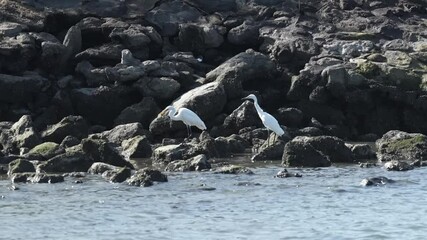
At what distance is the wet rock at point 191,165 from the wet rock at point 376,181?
4.54 meters

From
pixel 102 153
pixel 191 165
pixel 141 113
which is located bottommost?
pixel 191 165

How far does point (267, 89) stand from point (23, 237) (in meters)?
21.0

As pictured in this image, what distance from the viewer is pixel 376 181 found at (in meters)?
23.7

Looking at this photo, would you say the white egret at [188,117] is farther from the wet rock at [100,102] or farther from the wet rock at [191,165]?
the wet rock at [191,165]

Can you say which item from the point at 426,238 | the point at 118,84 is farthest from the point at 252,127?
the point at 426,238

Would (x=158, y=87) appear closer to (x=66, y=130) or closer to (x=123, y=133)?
(x=123, y=133)

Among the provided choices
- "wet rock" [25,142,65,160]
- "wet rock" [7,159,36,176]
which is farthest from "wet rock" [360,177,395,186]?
"wet rock" [25,142,65,160]

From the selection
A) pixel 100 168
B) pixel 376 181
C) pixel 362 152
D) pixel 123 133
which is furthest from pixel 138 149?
pixel 376 181

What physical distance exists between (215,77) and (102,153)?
10909 millimetres

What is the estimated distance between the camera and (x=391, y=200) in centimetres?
2152

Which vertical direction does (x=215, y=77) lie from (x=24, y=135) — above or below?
above

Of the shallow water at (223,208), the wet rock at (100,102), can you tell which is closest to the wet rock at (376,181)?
the shallow water at (223,208)

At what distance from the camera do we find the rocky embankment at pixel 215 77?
1176 inches

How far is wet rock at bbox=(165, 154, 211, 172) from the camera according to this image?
85.8 ft
